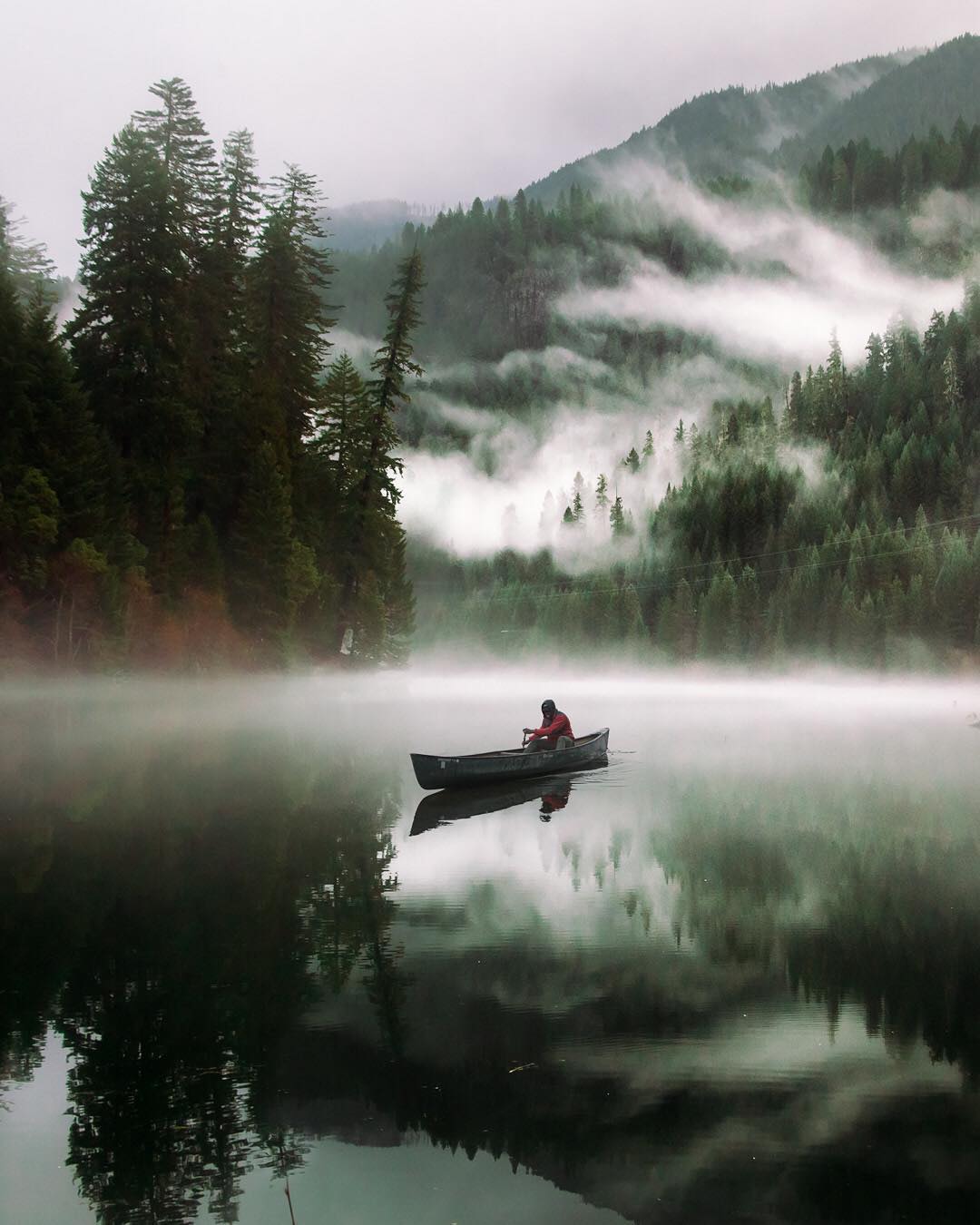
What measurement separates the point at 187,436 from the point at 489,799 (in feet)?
107

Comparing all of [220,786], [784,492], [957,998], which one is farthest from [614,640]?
[957,998]

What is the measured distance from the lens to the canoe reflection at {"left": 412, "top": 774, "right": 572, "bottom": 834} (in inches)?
1013

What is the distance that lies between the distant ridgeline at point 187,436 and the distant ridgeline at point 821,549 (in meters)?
74.5

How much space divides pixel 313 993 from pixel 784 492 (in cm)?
17062

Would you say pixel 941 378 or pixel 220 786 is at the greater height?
pixel 941 378

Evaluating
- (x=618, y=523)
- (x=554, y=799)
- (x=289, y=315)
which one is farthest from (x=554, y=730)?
(x=618, y=523)

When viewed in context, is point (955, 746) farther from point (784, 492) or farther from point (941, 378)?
point (941, 378)

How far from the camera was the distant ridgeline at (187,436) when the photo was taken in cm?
4669

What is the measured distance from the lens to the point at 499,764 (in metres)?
29.4

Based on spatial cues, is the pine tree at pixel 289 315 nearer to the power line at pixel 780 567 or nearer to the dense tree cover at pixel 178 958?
the dense tree cover at pixel 178 958

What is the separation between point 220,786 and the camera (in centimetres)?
2767

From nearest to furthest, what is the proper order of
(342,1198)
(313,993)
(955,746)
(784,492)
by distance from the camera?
1. (342,1198)
2. (313,993)
3. (955,746)
4. (784,492)

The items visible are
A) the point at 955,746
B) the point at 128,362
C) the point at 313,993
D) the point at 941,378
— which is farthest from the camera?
the point at 941,378

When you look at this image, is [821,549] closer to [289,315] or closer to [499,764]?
[289,315]
